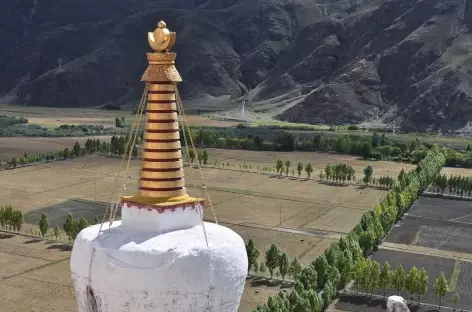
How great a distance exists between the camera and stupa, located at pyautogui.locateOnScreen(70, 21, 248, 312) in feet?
54.0

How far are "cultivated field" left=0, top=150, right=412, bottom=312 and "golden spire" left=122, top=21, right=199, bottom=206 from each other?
87.6ft

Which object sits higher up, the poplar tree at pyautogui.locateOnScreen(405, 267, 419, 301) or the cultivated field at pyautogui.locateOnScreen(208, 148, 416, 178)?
the cultivated field at pyautogui.locateOnScreen(208, 148, 416, 178)

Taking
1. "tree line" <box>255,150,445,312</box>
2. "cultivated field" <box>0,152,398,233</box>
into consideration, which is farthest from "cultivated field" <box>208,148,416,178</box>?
"tree line" <box>255,150,445,312</box>

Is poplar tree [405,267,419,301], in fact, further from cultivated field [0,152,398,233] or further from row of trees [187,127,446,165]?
row of trees [187,127,446,165]

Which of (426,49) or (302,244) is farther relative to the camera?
(426,49)

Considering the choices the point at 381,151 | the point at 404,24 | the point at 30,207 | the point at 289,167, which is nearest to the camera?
the point at 30,207

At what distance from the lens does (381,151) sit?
11150 cm

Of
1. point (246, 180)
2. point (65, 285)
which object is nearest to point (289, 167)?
point (246, 180)

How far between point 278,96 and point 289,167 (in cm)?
9807

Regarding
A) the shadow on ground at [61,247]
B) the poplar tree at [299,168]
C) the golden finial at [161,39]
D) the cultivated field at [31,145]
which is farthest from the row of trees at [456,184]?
the golden finial at [161,39]

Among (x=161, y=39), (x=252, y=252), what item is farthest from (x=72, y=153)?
(x=161, y=39)

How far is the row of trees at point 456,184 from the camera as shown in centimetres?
8188

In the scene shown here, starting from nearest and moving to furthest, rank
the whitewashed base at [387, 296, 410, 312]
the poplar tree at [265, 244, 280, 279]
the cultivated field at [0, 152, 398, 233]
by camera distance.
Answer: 1. the whitewashed base at [387, 296, 410, 312]
2. the poplar tree at [265, 244, 280, 279]
3. the cultivated field at [0, 152, 398, 233]

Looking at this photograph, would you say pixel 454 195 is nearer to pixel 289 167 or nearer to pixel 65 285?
pixel 289 167
